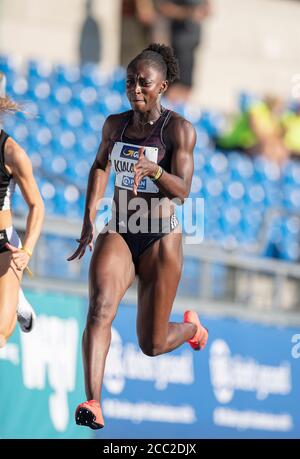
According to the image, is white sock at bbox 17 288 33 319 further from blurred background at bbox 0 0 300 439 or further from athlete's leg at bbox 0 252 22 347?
blurred background at bbox 0 0 300 439

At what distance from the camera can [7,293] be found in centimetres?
777

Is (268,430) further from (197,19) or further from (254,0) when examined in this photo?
(254,0)

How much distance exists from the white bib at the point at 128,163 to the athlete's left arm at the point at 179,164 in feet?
0.45

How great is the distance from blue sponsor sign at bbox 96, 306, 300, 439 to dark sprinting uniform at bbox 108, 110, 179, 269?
4179mm

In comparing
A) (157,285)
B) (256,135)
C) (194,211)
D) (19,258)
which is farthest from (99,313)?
(256,135)

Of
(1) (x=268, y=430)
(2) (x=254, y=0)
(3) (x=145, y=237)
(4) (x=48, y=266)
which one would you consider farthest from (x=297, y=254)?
(3) (x=145, y=237)

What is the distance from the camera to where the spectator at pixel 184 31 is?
18375 millimetres

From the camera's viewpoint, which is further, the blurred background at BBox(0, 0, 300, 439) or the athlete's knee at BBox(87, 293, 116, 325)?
the blurred background at BBox(0, 0, 300, 439)

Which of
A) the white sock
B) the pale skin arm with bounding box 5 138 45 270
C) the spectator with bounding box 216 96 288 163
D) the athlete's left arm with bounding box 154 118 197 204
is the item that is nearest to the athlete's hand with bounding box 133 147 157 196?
the athlete's left arm with bounding box 154 118 197 204

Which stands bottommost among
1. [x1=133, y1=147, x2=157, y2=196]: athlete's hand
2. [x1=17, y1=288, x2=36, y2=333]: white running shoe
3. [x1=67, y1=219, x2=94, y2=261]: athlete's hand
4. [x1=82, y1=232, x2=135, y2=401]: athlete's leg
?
[x1=82, y1=232, x2=135, y2=401]: athlete's leg

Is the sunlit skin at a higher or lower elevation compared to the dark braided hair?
lower

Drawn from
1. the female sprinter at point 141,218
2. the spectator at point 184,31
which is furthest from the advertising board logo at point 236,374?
the spectator at point 184,31

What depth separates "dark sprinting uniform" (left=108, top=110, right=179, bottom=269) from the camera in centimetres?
746

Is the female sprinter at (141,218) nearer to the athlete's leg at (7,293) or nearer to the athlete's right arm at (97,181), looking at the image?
the athlete's right arm at (97,181)
